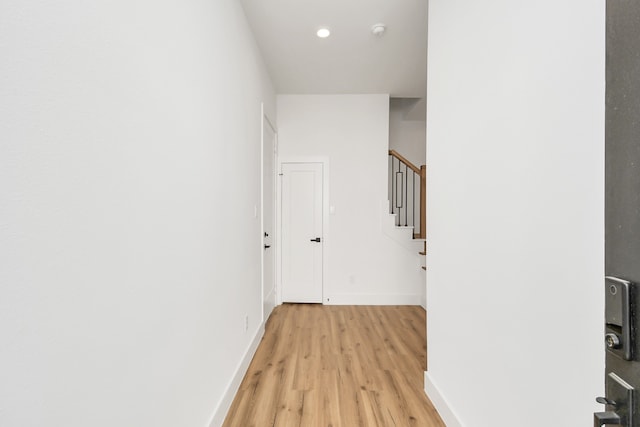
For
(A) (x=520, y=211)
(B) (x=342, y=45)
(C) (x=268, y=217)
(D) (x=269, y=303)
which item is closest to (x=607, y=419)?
(A) (x=520, y=211)

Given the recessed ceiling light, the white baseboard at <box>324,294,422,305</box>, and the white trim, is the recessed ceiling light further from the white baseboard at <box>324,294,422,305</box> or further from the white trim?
the white baseboard at <box>324,294,422,305</box>

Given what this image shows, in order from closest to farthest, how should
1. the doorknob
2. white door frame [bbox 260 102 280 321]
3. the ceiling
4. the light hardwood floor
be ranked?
the doorknob
the light hardwood floor
the ceiling
white door frame [bbox 260 102 280 321]

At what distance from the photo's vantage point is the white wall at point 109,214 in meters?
0.66

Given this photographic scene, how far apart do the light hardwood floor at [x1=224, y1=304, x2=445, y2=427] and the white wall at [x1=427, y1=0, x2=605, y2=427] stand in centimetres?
38

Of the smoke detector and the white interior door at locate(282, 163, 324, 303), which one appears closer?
the smoke detector

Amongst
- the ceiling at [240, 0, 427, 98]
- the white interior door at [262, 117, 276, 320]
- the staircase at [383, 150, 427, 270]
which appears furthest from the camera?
the staircase at [383, 150, 427, 270]

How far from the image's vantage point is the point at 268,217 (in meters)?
3.75

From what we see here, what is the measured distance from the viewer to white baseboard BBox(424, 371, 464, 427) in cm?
178

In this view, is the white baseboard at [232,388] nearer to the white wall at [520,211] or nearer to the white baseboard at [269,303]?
the white baseboard at [269,303]

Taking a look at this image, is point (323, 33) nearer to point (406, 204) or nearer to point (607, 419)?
point (406, 204)

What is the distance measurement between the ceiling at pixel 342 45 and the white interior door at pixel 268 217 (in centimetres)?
77

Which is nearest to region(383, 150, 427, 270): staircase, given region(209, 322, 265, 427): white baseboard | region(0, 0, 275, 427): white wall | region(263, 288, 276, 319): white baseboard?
Answer: region(263, 288, 276, 319): white baseboard

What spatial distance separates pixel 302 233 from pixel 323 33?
2.51m

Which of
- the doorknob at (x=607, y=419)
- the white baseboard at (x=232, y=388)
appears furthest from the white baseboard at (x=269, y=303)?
the doorknob at (x=607, y=419)
